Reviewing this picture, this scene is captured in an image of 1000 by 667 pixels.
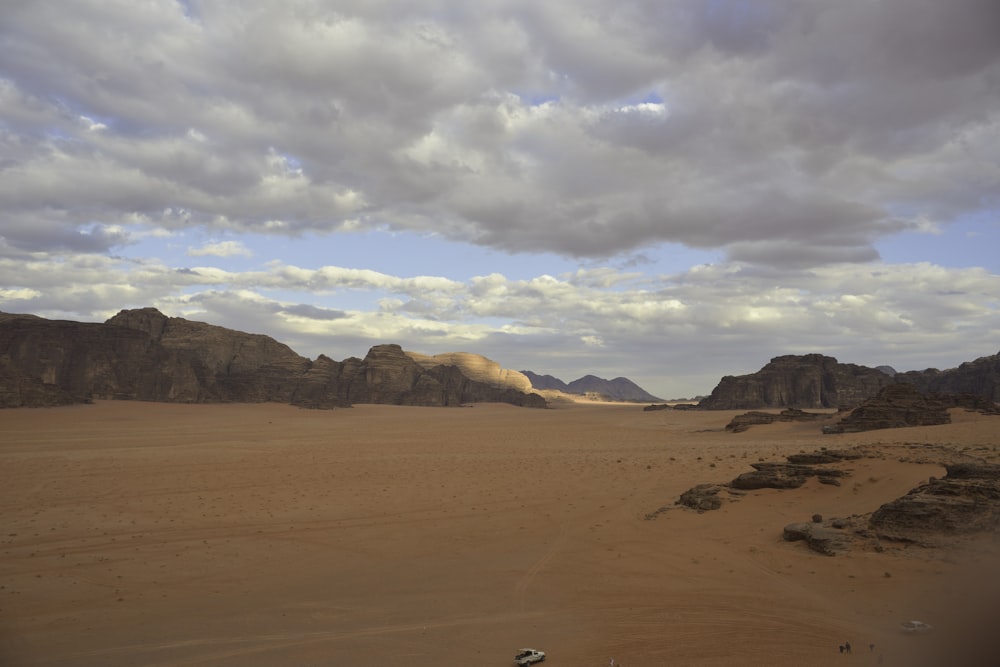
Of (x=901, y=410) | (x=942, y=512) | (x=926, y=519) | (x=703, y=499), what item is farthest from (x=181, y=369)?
(x=942, y=512)

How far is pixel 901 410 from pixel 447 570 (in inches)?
1091

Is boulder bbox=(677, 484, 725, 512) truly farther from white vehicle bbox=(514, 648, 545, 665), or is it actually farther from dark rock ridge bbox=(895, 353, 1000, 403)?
dark rock ridge bbox=(895, 353, 1000, 403)

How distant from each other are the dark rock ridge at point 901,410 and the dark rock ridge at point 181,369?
5231 cm

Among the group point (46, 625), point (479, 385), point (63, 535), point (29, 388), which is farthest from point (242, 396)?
point (46, 625)

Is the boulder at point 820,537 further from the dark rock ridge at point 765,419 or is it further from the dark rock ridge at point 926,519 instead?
the dark rock ridge at point 765,419

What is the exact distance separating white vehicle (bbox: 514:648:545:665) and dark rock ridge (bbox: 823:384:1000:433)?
27.2 meters

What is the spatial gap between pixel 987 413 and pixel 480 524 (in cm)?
2942

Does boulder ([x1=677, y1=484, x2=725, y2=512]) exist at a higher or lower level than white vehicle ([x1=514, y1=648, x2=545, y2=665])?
higher

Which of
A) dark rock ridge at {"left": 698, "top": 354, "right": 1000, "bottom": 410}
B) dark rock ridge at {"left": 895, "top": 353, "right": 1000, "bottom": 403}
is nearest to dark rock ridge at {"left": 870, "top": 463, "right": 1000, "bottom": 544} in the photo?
dark rock ridge at {"left": 895, "top": 353, "right": 1000, "bottom": 403}

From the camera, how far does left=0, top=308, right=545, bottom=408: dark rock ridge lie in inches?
2156

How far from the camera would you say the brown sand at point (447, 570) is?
6230 millimetres

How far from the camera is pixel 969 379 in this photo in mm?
55688

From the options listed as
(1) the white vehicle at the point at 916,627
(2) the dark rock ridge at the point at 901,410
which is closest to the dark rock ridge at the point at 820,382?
(2) the dark rock ridge at the point at 901,410

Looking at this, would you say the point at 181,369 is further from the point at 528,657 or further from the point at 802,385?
the point at 528,657
